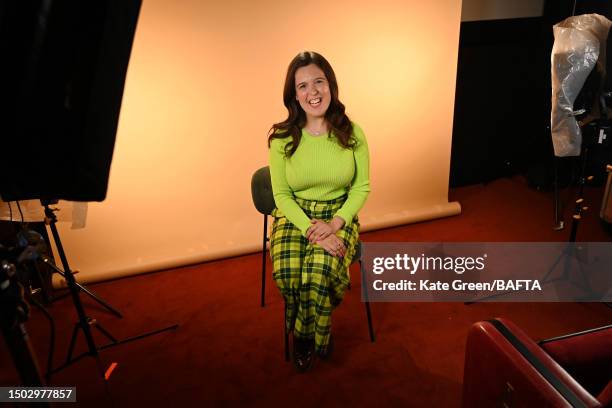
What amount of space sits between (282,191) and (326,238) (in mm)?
311

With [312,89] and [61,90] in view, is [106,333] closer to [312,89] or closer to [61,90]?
[312,89]

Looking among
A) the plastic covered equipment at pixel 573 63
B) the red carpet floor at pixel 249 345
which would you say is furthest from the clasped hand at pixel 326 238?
the plastic covered equipment at pixel 573 63

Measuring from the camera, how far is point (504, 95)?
3.95 metres

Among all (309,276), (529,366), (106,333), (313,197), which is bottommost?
(106,333)

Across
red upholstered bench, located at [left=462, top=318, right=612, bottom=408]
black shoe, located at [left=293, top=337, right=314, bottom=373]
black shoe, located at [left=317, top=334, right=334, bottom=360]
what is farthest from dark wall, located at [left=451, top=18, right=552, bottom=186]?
red upholstered bench, located at [left=462, top=318, right=612, bottom=408]

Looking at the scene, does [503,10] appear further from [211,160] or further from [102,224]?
[102,224]

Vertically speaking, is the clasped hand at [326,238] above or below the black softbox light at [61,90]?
below

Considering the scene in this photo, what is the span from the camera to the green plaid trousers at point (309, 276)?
1991 millimetres

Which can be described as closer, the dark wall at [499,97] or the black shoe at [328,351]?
the black shoe at [328,351]

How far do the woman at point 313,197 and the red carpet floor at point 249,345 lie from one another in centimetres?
20

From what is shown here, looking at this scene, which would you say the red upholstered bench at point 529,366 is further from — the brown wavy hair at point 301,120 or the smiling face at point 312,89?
the smiling face at point 312,89

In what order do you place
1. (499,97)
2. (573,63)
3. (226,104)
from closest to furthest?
(573,63)
(226,104)
(499,97)

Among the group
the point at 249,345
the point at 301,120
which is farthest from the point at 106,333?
the point at 301,120

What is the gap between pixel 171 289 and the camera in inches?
112
